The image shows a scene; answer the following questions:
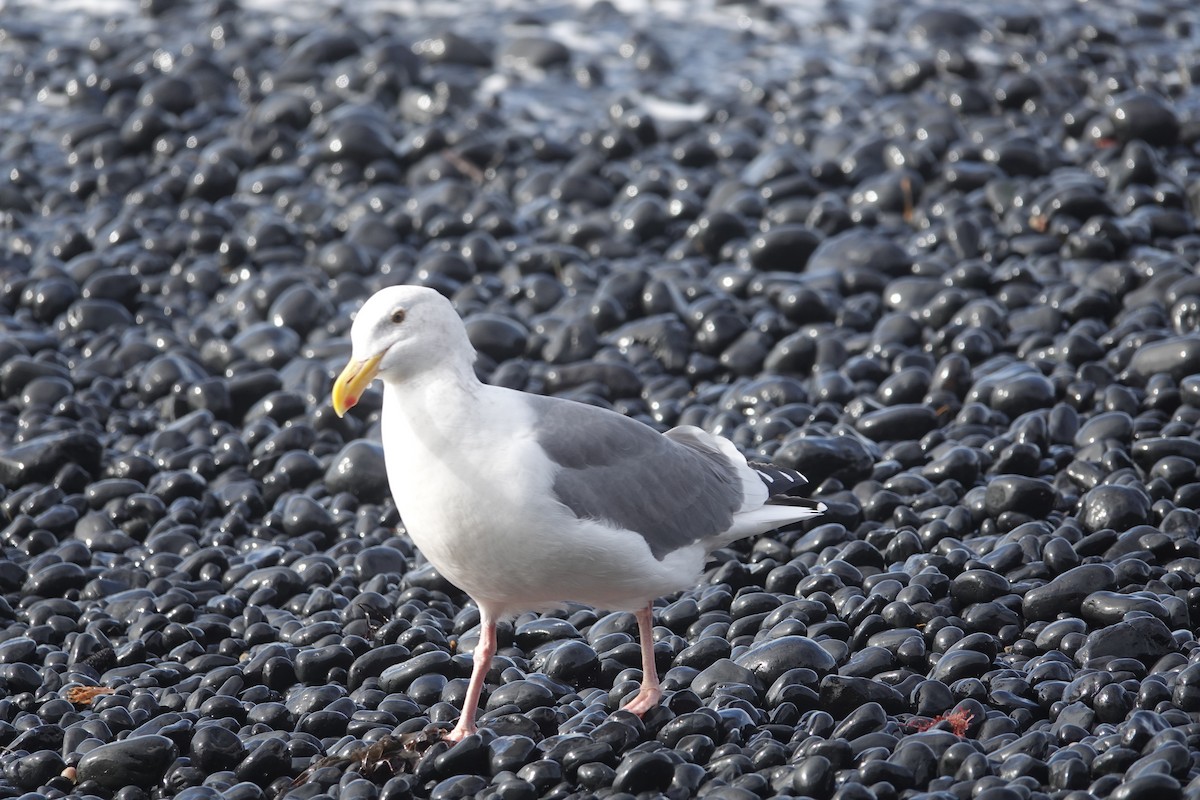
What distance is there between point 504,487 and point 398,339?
72 cm

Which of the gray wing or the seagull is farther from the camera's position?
the gray wing

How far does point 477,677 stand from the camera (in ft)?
19.8

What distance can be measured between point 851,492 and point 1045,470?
1077mm

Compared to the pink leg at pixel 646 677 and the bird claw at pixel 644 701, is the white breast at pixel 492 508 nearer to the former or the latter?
the pink leg at pixel 646 677

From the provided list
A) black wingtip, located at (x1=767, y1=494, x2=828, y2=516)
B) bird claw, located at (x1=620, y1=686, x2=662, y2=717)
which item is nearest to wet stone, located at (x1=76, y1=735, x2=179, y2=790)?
bird claw, located at (x1=620, y1=686, x2=662, y2=717)

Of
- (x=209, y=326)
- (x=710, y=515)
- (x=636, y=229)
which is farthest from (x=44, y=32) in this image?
(x=710, y=515)

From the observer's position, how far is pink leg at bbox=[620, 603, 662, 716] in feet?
19.6

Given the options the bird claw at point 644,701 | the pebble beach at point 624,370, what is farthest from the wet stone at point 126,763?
the bird claw at point 644,701

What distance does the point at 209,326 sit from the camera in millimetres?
10281

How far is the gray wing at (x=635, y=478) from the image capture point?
5840mm

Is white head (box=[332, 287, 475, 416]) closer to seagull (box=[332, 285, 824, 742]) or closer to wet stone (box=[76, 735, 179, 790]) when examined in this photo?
seagull (box=[332, 285, 824, 742])

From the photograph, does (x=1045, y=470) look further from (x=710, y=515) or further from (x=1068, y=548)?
(x=710, y=515)

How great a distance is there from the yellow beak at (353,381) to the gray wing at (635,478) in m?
0.73

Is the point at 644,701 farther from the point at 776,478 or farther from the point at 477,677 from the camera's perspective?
the point at 776,478
